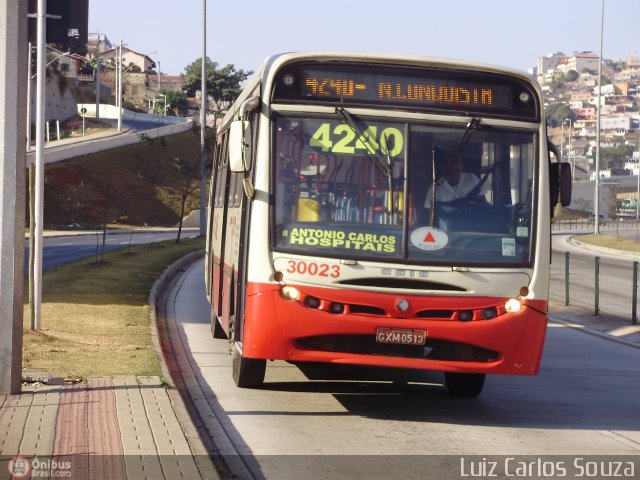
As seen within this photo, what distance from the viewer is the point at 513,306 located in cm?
977

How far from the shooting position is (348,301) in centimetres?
957

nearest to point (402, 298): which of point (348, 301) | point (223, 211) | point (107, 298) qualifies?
point (348, 301)

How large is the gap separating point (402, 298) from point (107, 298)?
10.4 m

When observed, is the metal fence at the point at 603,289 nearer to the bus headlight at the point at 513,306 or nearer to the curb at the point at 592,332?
the curb at the point at 592,332

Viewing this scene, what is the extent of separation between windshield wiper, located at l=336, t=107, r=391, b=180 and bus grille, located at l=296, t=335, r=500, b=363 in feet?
4.82

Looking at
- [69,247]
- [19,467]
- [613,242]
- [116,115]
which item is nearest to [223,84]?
[116,115]

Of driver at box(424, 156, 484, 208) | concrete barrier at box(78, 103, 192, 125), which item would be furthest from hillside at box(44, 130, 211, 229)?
driver at box(424, 156, 484, 208)

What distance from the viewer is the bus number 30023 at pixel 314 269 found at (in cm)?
959

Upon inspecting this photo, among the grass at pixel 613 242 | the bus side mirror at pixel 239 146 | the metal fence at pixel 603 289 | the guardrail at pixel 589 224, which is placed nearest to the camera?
the bus side mirror at pixel 239 146

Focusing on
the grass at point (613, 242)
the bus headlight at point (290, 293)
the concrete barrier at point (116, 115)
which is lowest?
the grass at point (613, 242)

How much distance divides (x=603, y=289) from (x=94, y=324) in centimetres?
1294

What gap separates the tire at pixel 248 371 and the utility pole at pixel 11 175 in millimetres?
2248

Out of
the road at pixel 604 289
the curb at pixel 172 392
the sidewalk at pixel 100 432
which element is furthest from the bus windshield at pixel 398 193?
the road at pixel 604 289

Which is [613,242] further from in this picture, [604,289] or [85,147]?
[604,289]
